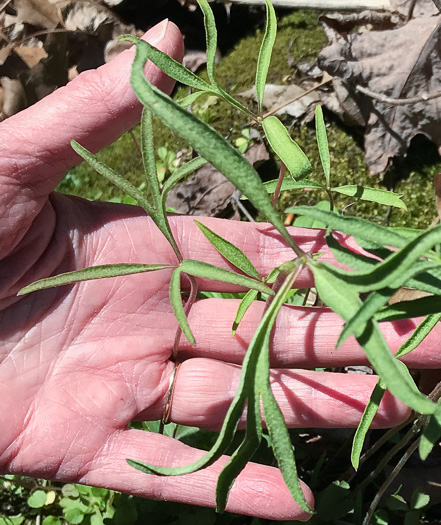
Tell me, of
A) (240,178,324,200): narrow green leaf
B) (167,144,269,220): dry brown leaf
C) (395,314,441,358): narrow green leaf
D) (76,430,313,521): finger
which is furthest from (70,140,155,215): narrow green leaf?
(167,144,269,220): dry brown leaf

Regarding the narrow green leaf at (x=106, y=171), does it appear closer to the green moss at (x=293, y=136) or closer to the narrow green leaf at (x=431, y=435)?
the narrow green leaf at (x=431, y=435)

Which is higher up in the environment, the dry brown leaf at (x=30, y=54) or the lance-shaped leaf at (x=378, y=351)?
the dry brown leaf at (x=30, y=54)

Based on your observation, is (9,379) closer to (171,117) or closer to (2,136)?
(2,136)

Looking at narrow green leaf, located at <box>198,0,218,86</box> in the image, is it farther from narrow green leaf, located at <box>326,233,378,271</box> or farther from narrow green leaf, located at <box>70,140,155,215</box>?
narrow green leaf, located at <box>326,233,378,271</box>

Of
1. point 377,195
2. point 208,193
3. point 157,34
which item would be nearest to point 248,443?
point 377,195

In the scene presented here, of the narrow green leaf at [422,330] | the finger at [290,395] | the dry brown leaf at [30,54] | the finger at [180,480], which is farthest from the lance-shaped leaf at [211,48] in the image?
the dry brown leaf at [30,54]

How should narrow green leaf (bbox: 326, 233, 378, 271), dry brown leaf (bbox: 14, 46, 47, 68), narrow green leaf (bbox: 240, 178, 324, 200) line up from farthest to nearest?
1. dry brown leaf (bbox: 14, 46, 47, 68)
2. narrow green leaf (bbox: 240, 178, 324, 200)
3. narrow green leaf (bbox: 326, 233, 378, 271)
